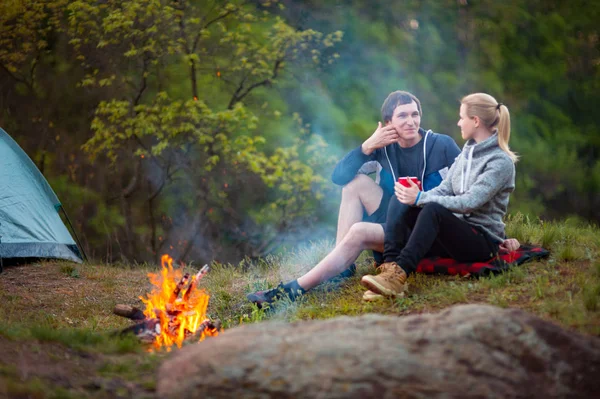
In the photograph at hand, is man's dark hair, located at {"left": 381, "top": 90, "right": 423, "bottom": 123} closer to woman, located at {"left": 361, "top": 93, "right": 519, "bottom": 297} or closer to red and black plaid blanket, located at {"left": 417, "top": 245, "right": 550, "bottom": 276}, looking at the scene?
woman, located at {"left": 361, "top": 93, "right": 519, "bottom": 297}

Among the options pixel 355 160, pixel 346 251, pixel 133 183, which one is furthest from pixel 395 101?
pixel 133 183

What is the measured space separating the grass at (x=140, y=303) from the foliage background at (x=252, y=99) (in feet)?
12.2

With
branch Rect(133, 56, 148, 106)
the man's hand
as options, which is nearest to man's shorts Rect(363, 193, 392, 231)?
the man's hand

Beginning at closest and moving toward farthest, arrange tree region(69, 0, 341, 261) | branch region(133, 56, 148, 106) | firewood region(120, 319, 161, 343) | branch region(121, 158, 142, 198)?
firewood region(120, 319, 161, 343)
tree region(69, 0, 341, 261)
branch region(133, 56, 148, 106)
branch region(121, 158, 142, 198)

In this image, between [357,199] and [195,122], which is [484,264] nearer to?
[357,199]

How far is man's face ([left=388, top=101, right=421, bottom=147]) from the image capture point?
4.59m

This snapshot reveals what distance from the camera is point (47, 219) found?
24.9 ft

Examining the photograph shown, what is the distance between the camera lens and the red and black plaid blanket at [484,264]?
4250 millimetres

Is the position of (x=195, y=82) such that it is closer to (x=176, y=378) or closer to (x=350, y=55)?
(x=350, y=55)

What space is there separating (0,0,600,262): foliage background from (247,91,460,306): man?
5258 millimetres

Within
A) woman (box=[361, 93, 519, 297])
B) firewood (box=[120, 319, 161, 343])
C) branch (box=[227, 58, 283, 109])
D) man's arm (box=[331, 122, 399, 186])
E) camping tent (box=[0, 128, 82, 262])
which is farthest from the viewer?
branch (box=[227, 58, 283, 109])

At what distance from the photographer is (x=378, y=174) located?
4844mm

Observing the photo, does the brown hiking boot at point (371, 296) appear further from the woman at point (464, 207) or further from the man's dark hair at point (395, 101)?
the man's dark hair at point (395, 101)

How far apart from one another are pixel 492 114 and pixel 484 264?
3.18 feet
